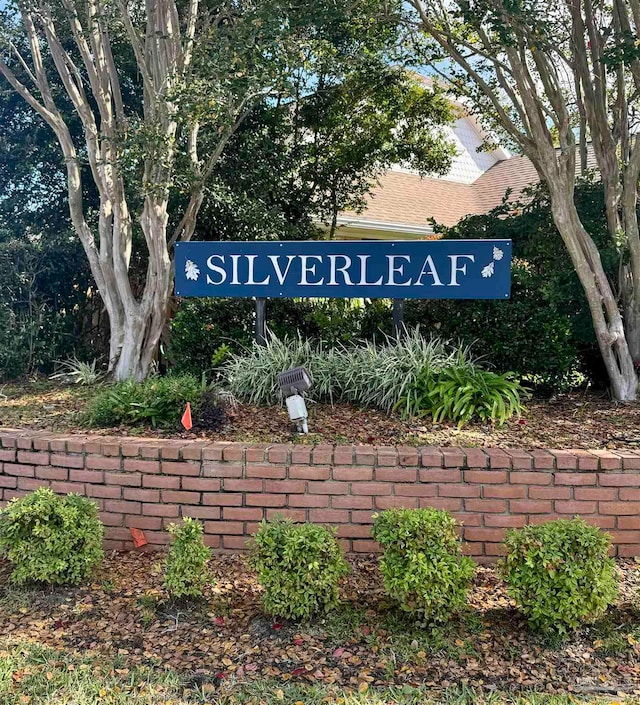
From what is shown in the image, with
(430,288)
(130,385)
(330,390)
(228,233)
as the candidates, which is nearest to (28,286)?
(228,233)

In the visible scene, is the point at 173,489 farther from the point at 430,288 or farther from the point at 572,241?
→ the point at 572,241

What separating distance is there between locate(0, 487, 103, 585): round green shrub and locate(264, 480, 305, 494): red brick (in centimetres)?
95

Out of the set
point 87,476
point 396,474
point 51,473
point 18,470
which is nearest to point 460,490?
point 396,474

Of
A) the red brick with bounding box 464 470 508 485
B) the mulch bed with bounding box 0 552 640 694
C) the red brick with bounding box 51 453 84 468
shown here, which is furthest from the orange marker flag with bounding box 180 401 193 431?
the red brick with bounding box 464 470 508 485

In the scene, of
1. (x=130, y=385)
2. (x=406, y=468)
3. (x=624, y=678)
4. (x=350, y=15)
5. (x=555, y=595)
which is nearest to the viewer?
(x=624, y=678)

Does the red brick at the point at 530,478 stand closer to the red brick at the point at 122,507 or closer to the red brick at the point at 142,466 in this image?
the red brick at the point at 142,466

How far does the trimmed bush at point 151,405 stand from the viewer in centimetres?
420

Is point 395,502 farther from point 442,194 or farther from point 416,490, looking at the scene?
point 442,194

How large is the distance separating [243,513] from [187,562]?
25.8 inches

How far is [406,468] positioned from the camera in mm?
3422

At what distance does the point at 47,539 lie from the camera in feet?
10.1

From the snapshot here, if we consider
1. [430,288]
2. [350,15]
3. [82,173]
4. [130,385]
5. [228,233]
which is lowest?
[130,385]

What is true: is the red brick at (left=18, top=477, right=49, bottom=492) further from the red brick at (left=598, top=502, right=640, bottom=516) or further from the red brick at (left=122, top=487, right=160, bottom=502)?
the red brick at (left=598, top=502, right=640, bottom=516)

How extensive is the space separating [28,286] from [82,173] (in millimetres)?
1471
